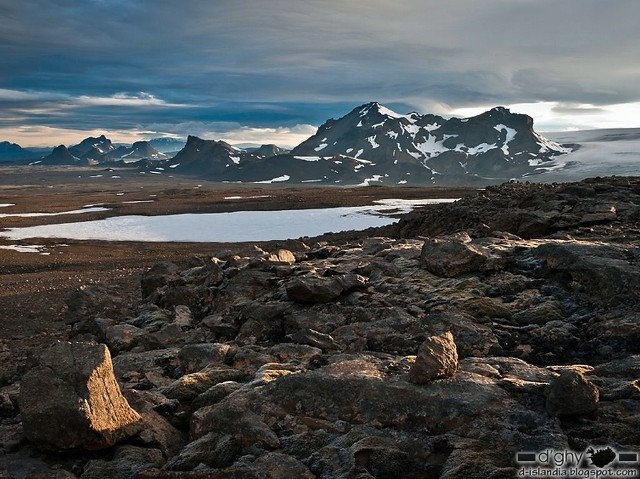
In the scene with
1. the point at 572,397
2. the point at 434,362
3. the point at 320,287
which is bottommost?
the point at 572,397

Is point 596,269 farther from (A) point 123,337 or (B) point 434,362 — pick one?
(A) point 123,337

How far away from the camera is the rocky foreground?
785 centimetres

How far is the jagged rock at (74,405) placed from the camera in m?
8.10

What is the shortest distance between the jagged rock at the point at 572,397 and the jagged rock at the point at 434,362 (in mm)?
1756

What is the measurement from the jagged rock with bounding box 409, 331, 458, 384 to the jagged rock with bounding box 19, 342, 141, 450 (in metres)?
5.01

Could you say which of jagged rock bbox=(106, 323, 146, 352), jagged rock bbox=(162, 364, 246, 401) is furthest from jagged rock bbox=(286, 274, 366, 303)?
jagged rock bbox=(106, 323, 146, 352)

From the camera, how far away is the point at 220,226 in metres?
76.4

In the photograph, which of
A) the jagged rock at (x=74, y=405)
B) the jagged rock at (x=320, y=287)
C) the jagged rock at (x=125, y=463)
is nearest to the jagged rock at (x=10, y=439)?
the jagged rock at (x=74, y=405)

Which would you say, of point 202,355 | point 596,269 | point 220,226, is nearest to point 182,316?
point 202,355

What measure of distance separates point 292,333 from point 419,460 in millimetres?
6404

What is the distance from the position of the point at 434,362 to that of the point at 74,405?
6.05m

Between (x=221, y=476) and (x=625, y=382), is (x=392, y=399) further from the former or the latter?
(x=625, y=382)

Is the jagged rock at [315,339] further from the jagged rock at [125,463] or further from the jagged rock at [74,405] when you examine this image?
the jagged rock at [125,463]

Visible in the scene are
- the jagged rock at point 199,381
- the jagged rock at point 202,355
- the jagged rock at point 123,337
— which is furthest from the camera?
the jagged rock at point 123,337
